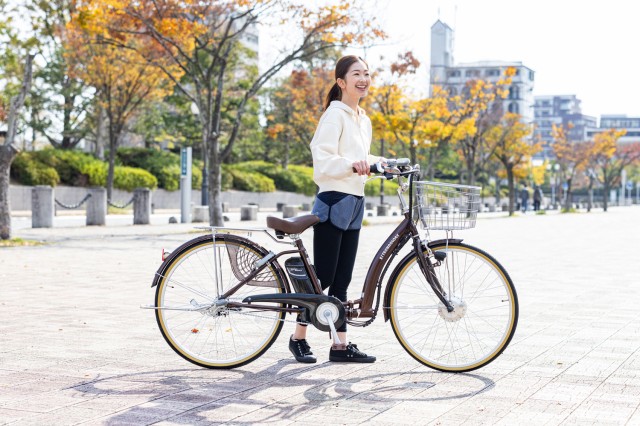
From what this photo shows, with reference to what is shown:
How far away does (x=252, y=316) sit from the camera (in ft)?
15.5

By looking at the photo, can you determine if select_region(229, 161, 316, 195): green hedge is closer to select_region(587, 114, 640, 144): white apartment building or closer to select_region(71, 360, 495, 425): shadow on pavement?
select_region(71, 360, 495, 425): shadow on pavement

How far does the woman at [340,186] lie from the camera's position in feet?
15.7

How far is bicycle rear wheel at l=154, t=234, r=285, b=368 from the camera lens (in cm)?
471

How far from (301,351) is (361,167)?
117cm

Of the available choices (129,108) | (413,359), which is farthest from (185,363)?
(129,108)

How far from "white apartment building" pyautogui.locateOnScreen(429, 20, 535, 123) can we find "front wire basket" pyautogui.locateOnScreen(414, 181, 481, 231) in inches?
4334

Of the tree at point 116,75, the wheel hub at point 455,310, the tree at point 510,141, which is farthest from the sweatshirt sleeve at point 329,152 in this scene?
the tree at point 510,141

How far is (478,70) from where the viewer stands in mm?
127062

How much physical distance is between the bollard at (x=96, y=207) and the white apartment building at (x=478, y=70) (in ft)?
309

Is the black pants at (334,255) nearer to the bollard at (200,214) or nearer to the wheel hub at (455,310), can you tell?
the wheel hub at (455,310)

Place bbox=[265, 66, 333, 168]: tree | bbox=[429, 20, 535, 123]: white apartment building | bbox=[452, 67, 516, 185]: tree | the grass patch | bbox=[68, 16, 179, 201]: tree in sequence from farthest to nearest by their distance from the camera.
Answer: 1. bbox=[429, 20, 535, 123]: white apartment building
2. bbox=[265, 66, 333, 168]: tree
3. bbox=[452, 67, 516, 185]: tree
4. bbox=[68, 16, 179, 201]: tree
5. the grass patch

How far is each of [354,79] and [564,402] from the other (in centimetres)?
204

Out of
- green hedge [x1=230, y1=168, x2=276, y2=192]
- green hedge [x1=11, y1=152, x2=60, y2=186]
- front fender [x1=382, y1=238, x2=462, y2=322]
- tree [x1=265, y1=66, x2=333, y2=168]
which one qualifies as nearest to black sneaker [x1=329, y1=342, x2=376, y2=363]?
front fender [x1=382, y1=238, x2=462, y2=322]

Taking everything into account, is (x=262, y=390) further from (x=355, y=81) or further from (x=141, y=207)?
(x=141, y=207)
